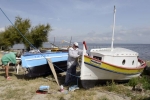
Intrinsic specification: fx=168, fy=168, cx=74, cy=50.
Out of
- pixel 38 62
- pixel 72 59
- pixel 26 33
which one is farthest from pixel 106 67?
pixel 26 33

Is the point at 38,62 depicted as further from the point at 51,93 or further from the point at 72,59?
the point at 51,93

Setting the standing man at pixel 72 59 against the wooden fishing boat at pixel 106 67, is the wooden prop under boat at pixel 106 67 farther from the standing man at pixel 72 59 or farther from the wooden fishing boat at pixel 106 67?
the standing man at pixel 72 59

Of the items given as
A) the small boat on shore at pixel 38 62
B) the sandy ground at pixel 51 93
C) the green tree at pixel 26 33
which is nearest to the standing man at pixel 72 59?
the sandy ground at pixel 51 93

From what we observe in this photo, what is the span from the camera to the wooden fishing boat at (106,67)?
25.1 feet

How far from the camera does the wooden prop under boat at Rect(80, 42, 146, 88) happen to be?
764 cm

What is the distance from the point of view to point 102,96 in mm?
6980

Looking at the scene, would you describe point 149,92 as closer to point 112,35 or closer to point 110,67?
point 110,67

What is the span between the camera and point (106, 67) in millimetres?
7891

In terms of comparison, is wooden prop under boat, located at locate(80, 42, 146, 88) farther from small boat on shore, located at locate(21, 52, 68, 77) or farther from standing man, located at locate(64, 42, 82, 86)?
small boat on shore, located at locate(21, 52, 68, 77)

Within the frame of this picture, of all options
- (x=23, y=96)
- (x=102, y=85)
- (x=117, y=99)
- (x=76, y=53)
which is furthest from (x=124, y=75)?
(x=23, y=96)

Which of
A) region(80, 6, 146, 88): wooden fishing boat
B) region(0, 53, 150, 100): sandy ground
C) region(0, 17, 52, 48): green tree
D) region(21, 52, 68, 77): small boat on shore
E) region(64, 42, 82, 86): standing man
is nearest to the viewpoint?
region(0, 53, 150, 100): sandy ground

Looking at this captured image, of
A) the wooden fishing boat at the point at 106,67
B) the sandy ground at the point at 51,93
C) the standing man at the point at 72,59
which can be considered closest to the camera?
the sandy ground at the point at 51,93

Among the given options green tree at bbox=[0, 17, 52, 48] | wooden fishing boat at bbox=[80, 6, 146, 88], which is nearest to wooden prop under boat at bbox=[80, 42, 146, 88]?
wooden fishing boat at bbox=[80, 6, 146, 88]

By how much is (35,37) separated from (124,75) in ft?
68.7
